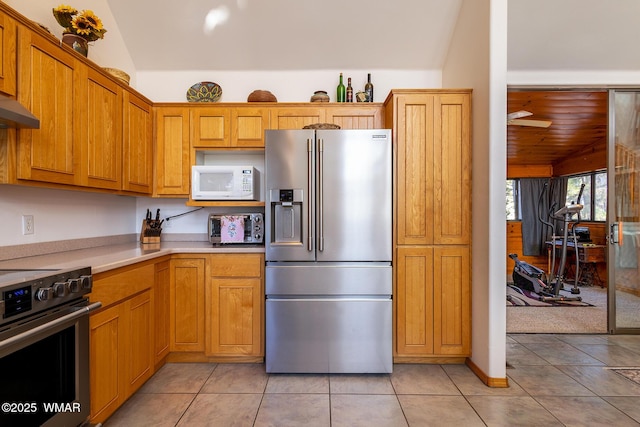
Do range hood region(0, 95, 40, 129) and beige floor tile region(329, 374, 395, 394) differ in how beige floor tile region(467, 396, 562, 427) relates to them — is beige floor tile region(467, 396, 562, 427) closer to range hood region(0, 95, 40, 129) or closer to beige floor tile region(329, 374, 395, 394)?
beige floor tile region(329, 374, 395, 394)

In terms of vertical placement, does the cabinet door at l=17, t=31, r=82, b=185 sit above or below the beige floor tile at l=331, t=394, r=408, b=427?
above

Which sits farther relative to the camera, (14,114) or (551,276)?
(551,276)

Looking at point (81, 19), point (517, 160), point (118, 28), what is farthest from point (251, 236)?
point (517, 160)

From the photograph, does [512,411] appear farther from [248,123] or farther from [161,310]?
[248,123]

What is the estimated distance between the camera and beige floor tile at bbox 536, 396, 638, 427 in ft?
6.05

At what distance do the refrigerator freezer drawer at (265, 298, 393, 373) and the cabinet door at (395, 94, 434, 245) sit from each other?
23.6 inches

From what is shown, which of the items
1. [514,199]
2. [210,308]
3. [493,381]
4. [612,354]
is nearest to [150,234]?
[210,308]

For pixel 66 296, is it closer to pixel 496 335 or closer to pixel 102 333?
pixel 102 333

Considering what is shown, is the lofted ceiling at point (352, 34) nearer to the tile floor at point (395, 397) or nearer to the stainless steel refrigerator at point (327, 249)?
the stainless steel refrigerator at point (327, 249)

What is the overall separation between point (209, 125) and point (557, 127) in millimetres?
5473

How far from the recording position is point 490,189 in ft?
7.26

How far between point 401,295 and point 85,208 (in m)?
2.59

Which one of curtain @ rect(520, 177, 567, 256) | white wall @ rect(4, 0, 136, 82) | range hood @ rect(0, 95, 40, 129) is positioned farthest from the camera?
curtain @ rect(520, 177, 567, 256)

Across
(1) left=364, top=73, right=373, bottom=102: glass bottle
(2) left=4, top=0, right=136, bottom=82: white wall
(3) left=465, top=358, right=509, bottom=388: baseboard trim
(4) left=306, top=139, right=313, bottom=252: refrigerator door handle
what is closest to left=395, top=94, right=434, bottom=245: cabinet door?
(1) left=364, top=73, right=373, bottom=102: glass bottle
